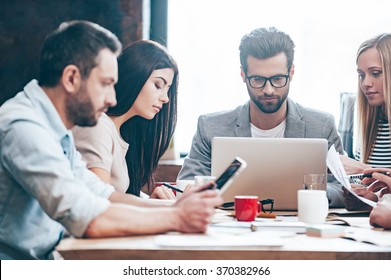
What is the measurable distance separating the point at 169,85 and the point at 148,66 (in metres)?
0.16

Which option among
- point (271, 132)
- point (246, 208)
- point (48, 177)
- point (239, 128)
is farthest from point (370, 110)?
point (48, 177)

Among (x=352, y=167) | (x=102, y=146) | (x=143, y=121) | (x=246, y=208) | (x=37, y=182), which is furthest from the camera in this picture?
(x=143, y=121)

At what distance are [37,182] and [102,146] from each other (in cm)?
78

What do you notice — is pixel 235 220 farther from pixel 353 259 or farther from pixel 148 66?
pixel 148 66

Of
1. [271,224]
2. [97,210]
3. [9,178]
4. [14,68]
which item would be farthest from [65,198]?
[14,68]

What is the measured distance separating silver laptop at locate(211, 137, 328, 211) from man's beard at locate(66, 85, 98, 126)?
605 millimetres

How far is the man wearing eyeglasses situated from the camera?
9.33 feet

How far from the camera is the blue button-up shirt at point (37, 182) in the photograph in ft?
4.74

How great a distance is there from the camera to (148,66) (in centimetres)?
244

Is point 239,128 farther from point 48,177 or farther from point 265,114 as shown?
point 48,177

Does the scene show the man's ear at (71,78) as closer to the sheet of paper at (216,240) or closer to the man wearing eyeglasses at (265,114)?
the sheet of paper at (216,240)

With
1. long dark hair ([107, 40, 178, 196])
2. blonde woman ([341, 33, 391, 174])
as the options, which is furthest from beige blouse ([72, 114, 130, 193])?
blonde woman ([341, 33, 391, 174])

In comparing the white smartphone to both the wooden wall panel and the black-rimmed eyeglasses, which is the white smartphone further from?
the wooden wall panel

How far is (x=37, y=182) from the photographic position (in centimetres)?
146
